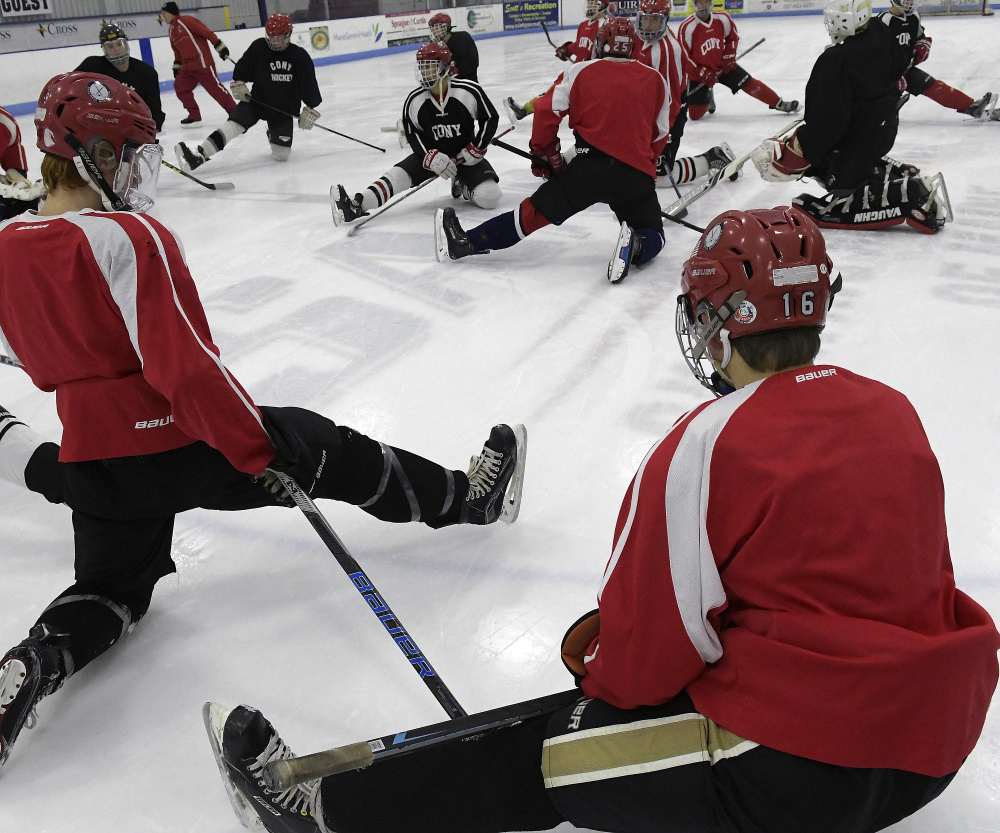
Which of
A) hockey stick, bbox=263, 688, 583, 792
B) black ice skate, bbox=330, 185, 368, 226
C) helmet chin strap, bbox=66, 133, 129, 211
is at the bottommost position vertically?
hockey stick, bbox=263, 688, 583, 792

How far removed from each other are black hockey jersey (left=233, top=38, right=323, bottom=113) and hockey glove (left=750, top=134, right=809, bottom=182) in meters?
3.66

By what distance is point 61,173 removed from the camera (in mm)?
1536

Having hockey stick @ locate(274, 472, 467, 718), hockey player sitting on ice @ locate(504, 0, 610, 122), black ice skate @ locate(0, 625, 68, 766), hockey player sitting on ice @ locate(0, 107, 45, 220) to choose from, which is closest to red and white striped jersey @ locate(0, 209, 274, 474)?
hockey stick @ locate(274, 472, 467, 718)

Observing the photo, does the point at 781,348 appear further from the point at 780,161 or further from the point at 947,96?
the point at 947,96

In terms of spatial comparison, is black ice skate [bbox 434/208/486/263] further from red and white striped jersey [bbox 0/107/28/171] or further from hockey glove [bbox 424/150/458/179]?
red and white striped jersey [bbox 0/107/28/171]

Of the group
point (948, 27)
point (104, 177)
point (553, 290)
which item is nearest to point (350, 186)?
point (553, 290)

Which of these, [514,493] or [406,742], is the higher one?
[406,742]

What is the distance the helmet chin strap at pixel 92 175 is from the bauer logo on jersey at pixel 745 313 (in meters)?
1.12

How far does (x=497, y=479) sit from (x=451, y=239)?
2236 millimetres

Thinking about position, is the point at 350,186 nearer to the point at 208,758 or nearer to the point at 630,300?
the point at 630,300

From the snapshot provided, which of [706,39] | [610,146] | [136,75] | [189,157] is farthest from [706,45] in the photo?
[136,75]

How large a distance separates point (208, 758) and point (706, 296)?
1185mm

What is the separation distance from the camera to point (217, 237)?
4719 millimetres

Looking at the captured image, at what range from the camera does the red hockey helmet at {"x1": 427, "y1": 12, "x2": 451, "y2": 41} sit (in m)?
5.70
